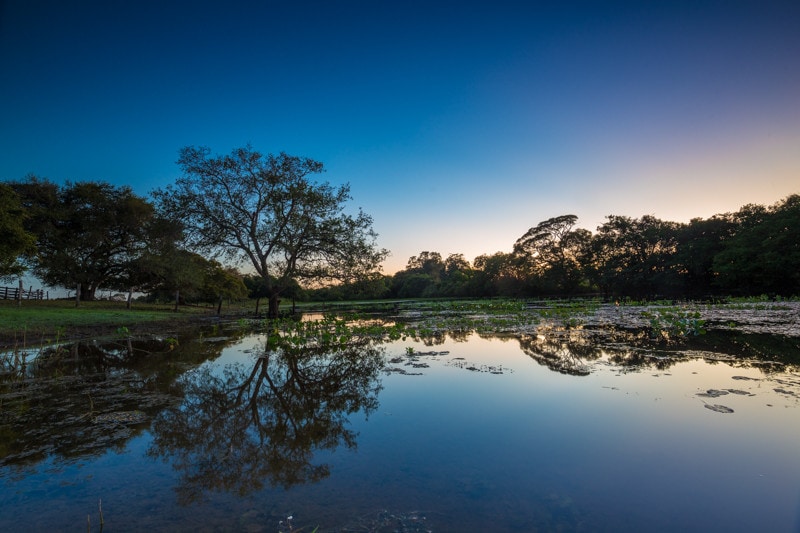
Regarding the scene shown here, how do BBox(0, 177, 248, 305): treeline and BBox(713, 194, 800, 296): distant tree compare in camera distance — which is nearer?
BBox(0, 177, 248, 305): treeline

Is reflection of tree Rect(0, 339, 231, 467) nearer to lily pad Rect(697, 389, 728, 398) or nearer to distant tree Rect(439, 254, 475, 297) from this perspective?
lily pad Rect(697, 389, 728, 398)

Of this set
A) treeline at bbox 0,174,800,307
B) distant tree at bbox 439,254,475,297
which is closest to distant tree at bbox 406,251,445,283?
distant tree at bbox 439,254,475,297

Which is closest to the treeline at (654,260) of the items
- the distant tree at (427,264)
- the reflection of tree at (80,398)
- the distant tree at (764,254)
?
the distant tree at (764,254)

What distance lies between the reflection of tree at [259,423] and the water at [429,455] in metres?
0.03

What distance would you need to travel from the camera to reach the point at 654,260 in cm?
4484

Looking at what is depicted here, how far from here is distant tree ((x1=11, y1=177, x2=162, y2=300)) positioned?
30.0m

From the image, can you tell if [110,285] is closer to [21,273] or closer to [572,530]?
[21,273]

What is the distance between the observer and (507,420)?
4.30m

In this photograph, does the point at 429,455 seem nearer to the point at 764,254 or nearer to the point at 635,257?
the point at 764,254

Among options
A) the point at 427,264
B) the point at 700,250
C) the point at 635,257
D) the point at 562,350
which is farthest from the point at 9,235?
the point at 427,264

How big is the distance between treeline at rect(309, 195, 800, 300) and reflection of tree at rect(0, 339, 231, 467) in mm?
16523

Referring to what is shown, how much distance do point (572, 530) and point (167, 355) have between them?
424 inches

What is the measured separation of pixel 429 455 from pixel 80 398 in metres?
5.88

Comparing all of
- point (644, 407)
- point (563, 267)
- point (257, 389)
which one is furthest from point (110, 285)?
point (563, 267)
